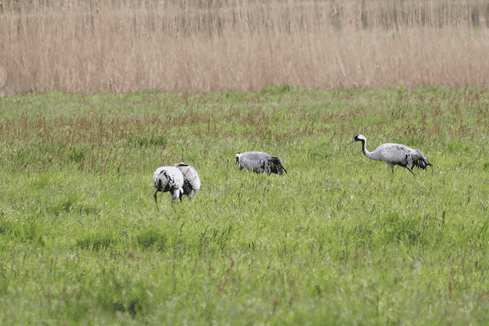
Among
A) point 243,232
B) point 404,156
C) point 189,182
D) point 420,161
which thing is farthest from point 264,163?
point 243,232

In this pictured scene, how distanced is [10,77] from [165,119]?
9.43m

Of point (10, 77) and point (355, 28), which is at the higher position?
point (355, 28)

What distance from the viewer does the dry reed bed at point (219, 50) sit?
17828mm

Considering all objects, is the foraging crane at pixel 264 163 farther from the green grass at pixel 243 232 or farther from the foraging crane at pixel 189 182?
the foraging crane at pixel 189 182

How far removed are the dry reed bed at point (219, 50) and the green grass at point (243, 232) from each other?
7.57 m

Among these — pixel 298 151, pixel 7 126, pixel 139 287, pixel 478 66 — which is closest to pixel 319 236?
pixel 139 287

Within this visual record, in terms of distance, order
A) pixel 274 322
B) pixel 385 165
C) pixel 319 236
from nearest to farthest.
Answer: pixel 274 322 → pixel 319 236 → pixel 385 165

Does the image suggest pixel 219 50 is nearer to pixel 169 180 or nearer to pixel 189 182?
pixel 189 182

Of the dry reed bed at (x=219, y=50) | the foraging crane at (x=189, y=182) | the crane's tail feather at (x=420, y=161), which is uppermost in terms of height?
the dry reed bed at (x=219, y=50)

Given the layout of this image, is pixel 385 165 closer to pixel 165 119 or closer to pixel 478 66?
pixel 165 119

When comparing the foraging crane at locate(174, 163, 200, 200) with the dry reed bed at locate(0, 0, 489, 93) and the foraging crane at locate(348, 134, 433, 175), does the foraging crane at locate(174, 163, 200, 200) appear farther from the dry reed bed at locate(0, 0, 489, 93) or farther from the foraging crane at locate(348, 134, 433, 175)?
the dry reed bed at locate(0, 0, 489, 93)

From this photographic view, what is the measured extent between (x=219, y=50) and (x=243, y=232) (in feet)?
48.2

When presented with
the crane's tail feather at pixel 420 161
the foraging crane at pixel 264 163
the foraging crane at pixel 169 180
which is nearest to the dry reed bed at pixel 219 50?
the foraging crane at pixel 264 163

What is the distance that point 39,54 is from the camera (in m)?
17.8
